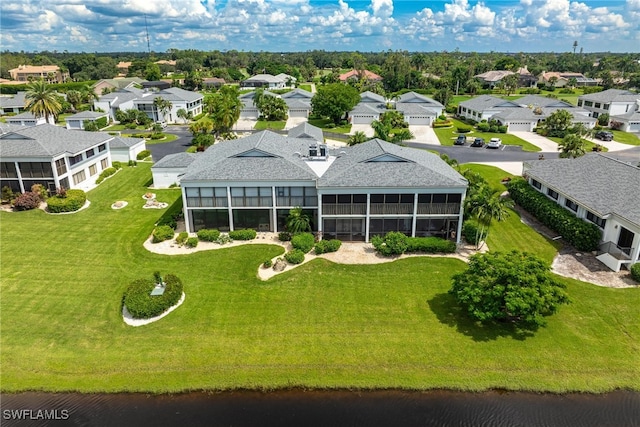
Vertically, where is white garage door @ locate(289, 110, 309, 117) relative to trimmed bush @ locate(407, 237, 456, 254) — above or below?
above

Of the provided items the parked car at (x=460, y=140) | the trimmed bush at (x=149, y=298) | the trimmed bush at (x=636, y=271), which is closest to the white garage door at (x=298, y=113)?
the parked car at (x=460, y=140)

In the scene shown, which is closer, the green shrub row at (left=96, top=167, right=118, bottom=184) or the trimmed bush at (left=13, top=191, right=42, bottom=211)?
the trimmed bush at (left=13, top=191, right=42, bottom=211)

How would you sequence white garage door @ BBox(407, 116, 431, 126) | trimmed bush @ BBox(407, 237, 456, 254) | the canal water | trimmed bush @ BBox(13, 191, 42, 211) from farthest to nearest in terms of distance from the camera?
white garage door @ BBox(407, 116, 431, 126), trimmed bush @ BBox(13, 191, 42, 211), trimmed bush @ BBox(407, 237, 456, 254), the canal water

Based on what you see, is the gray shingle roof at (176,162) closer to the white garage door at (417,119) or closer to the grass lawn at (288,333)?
the grass lawn at (288,333)

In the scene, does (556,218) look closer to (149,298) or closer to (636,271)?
(636,271)

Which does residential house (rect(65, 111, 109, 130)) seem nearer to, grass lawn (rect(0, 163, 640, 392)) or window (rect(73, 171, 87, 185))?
window (rect(73, 171, 87, 185))

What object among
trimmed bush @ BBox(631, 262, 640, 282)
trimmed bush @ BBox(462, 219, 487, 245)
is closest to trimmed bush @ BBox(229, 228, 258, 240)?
trimmed bush @ BBox(462, 219, 487, 245)

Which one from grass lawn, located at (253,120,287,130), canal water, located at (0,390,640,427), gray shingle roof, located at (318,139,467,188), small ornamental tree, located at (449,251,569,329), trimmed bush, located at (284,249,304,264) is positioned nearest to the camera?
canal water, located at (0,390,640,427)
